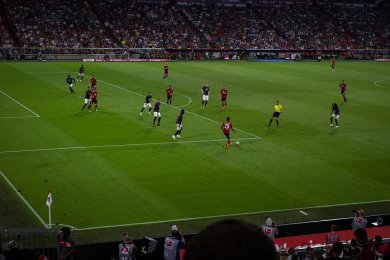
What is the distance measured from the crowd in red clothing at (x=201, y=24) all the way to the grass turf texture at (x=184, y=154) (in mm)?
26435

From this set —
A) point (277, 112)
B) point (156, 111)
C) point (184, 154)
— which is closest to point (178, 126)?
point (184, 154)

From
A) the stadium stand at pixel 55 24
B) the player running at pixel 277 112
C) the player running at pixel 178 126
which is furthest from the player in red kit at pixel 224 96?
the stadium stand at pixel 55 24

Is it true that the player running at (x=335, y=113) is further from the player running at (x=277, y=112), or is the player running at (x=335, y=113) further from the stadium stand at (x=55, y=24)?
the stadium stand at (x=55, y=24)

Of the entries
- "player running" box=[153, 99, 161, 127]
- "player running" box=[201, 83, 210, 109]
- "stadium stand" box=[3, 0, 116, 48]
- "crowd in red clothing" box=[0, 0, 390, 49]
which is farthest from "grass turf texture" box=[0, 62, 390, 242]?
"crowd in red clothing" box=[0, 0, 390, 49]

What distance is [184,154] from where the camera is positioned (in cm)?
2909

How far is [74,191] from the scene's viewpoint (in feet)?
75.5

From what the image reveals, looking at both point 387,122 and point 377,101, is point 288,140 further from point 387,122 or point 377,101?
point 377,101

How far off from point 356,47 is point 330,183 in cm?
7163

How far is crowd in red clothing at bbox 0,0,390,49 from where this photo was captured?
78.3 meters

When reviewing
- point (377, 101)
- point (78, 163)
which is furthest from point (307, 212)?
point (377, 101)

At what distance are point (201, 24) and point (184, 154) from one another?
2449 inches

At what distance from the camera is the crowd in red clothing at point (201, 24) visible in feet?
257

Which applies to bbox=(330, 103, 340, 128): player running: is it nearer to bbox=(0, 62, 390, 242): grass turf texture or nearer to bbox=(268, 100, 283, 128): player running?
bbox=(0, 62, 390, 242): grass turf texture

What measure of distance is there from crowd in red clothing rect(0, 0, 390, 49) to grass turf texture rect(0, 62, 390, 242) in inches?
1041
